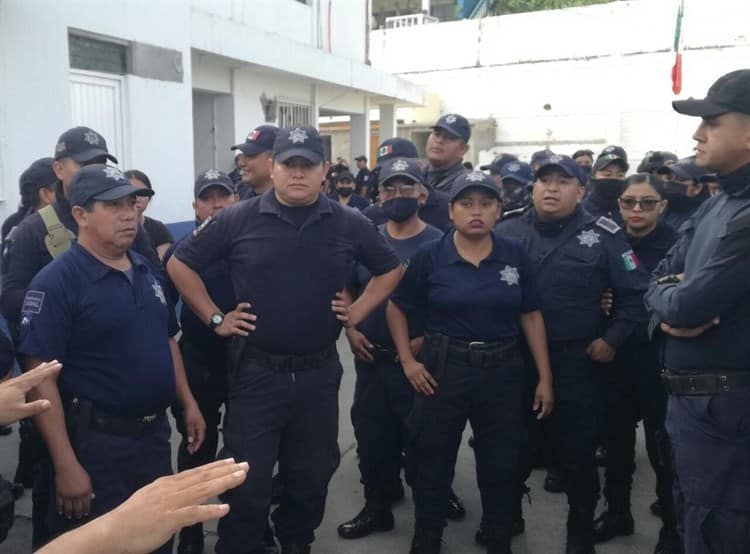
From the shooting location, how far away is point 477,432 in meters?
3.07

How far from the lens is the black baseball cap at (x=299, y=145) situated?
283 centimetres

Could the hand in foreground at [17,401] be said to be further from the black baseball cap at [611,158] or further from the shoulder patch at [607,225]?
the black baseball cap at [611,158]

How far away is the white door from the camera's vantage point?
641cm

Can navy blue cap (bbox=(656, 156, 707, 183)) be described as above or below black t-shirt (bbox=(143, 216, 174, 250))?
above

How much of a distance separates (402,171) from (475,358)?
115cm

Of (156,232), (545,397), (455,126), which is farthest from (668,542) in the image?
(156,232)

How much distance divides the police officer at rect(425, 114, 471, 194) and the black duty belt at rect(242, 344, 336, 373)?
2112 mm

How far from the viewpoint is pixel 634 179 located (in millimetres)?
3578

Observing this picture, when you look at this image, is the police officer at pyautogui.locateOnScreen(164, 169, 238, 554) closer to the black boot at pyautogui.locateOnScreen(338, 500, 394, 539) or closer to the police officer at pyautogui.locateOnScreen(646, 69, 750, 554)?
the black boot at pyautogui.locateOnScreen(338, 500, 394, 539)

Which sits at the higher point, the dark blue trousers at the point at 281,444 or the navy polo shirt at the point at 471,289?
the navy polo shirt at the point at 471,289

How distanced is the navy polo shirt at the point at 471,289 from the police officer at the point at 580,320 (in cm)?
16

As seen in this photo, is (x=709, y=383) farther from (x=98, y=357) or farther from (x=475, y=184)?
(x=98, y=357)

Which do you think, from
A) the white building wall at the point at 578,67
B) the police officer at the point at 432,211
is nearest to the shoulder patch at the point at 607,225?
the police officer at the point at 432,211

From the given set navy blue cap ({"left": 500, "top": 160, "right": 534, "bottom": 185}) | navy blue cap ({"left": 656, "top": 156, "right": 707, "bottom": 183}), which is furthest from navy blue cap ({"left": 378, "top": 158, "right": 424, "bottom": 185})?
navy blue cap ({"left": 500, "top": 160, "right": 534, "bottom": 185})
